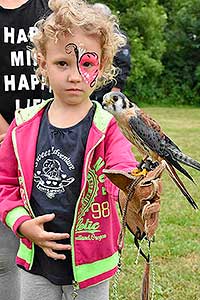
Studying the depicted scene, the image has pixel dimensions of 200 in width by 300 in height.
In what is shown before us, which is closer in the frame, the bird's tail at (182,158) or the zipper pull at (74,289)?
the bird's tail at (182,158)

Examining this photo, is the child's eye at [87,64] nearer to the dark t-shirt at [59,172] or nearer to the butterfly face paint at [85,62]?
the butterfly face paint at [85,62]

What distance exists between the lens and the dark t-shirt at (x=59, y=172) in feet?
6.84

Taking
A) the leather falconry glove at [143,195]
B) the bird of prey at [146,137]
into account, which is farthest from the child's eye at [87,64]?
the leather falconry glove at [143,195]

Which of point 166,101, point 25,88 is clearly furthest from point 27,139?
point 166,101

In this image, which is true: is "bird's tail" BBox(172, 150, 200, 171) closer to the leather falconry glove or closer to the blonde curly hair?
the leather falconry glove

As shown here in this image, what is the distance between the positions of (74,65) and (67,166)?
1.06 feet

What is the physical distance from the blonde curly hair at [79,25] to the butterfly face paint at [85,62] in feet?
0.20

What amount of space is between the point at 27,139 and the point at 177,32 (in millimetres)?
26352

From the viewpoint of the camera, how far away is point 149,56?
25.5 m

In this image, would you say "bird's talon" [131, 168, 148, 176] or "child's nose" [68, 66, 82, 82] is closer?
"bird's talon" [131, 168, 148, 176]

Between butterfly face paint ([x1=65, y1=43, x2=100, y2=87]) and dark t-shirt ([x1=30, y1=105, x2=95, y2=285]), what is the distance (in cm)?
16

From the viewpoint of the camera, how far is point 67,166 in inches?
82.0

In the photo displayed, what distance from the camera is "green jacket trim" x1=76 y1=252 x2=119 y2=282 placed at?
2.12 metres

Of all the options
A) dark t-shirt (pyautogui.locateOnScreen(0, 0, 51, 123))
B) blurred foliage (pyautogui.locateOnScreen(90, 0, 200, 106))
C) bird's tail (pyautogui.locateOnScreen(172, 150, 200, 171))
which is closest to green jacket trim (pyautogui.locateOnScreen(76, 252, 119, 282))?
bird's tail (pyautogui.locateOnScreen(172, 150, 200, 171))
